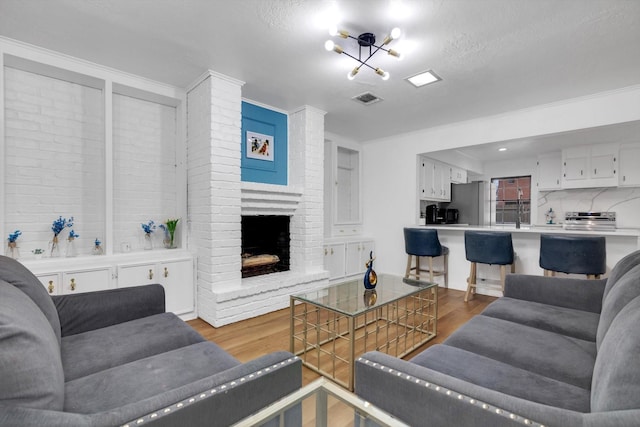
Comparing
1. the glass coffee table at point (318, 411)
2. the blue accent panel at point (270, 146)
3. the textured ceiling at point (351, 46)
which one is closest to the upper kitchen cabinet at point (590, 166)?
the textured ceiling at point (351, 46)

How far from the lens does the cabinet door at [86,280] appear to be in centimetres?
248

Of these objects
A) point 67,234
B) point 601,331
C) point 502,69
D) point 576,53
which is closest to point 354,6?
point 502,69

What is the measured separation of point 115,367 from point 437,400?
1377 millimetres

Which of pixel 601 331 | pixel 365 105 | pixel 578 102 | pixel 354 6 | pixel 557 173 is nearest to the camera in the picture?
pixel 601 331

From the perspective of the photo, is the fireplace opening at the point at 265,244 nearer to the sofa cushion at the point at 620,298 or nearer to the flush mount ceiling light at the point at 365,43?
the flush mount ceiling light at the point at 365,43

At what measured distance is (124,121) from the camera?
3170 millimetres

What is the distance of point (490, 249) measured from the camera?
3658mm

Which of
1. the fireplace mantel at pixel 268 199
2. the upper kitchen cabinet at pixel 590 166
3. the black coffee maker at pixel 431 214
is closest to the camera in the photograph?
the fireplace mantel at pixel 268 199

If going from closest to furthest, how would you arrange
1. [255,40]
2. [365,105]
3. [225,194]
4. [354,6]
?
[354,6]
[255,40]
[225,194]
[365,105]

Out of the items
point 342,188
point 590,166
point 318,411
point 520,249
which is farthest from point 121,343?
point 590,166

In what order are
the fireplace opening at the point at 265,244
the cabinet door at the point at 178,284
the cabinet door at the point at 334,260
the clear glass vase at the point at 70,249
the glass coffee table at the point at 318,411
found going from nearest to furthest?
1. the glass coffee table at the point at 318,411
2. the clear glass vase at the point at 70,249
3. the cabinet door at the point at 178,284
4. the fireplace opening at the point at 265,244
5. the cabinet door at the point at 334,260

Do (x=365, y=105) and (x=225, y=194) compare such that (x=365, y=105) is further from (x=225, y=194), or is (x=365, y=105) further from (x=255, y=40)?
(x=225, y=194)

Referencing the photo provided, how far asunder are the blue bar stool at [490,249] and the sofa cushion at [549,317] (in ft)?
4.91

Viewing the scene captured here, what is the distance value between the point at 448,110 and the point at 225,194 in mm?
2960
